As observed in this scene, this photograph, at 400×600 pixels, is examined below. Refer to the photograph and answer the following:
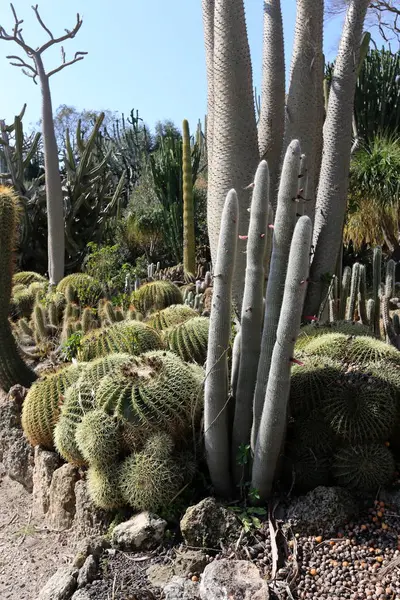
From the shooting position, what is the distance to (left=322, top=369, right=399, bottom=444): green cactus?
2.76 meters

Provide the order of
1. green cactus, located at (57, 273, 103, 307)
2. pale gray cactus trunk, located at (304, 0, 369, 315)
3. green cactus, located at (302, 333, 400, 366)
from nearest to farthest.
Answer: green cactus, located at (302, 333, 400, 366) < pale gray cactus trunk, located at (304, 0, 369, 315) < green cactus, located at (57, 273, 103, 307)

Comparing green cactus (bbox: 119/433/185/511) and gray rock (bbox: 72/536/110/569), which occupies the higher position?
green cactus (bbox: 119/433/185/511)

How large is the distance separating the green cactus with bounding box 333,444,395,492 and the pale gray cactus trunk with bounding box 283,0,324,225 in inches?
80.3

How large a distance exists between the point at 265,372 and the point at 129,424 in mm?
777

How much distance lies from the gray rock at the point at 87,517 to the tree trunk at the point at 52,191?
6048 millimetres

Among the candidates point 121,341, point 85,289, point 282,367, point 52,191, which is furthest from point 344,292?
point 52,191

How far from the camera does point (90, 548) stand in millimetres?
2705

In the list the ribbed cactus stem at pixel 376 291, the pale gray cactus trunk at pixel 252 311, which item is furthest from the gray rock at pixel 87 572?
the ribbed cactus stem at pixel 376 291

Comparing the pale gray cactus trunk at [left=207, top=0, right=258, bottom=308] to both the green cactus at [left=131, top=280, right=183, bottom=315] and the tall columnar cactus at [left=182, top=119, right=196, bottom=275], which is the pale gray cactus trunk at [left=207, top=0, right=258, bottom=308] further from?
the tall columnar cactus at [left=182, top=119, right=196, bottom=275]

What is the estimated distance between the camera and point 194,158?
44.5ft

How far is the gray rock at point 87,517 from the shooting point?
2.98 m

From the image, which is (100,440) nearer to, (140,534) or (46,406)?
(140,534)

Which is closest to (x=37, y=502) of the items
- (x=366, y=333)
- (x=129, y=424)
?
(x=129, y=424)

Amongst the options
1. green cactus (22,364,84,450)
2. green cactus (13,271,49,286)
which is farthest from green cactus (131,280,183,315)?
green cactus (13,271,49,286)
